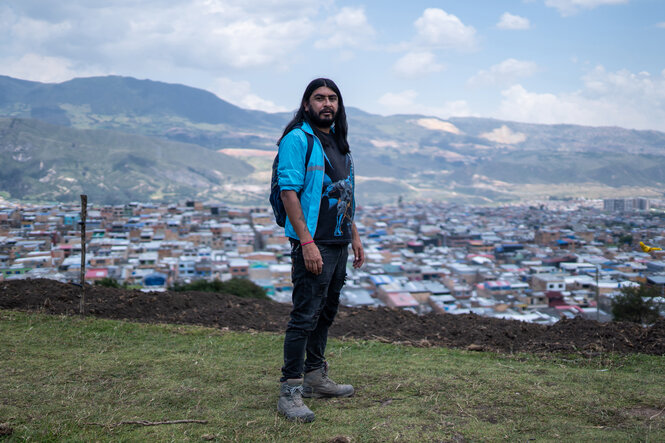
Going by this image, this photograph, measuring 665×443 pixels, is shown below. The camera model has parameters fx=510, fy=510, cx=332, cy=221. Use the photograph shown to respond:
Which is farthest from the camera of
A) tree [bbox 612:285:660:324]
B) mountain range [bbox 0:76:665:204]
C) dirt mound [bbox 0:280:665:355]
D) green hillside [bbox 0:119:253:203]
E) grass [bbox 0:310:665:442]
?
mountain range [bbox 0:76:665:204]

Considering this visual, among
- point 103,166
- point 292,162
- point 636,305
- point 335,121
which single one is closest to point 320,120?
point 335,121

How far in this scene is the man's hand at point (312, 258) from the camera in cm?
292

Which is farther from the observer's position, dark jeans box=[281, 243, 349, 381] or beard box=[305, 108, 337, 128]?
beard box=[305, 108, 337, 128]

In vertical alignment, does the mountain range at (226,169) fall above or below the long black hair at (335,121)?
above

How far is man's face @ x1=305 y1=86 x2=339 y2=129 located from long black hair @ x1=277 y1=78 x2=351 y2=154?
0.03 metres

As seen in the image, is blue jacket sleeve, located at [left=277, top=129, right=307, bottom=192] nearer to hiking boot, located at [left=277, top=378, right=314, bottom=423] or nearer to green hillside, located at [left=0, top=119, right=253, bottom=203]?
hiking boot, located at [left=277, top=378, right=314, bottom=423]

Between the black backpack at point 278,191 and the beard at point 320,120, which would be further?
the beard at point 320,120

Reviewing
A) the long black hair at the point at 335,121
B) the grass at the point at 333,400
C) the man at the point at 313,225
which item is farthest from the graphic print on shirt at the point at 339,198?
the grass at the point at 333,400

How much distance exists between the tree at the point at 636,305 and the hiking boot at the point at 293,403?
926 cm

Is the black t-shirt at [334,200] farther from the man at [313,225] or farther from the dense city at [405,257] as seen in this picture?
the dense city at [405,257]

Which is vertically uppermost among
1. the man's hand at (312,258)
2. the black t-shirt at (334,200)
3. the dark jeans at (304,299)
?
the black t-shirt at (334,200)

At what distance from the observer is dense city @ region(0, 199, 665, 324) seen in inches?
851

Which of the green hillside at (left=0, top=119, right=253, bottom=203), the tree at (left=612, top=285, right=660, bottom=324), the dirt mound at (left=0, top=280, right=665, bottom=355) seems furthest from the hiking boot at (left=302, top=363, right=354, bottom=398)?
the green hillside at (left=0, top=119, right=253, bottom=203)

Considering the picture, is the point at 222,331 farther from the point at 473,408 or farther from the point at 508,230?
the point at 508,230
